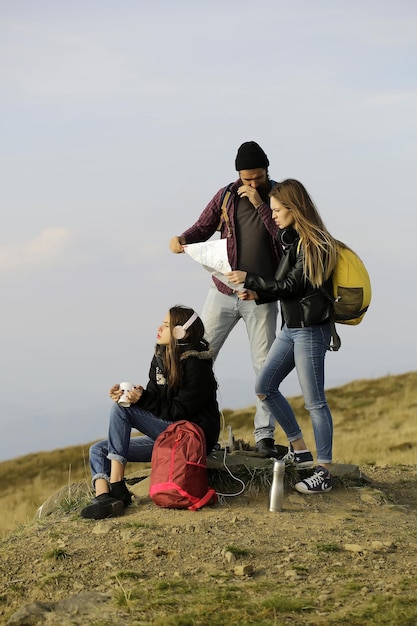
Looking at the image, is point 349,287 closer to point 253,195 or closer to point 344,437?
point 253,195

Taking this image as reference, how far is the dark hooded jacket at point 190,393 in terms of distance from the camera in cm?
758

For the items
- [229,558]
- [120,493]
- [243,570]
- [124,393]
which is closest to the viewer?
[243,570]

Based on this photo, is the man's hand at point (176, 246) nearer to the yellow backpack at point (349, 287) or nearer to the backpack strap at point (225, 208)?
the backpack strap at point (225, 208)

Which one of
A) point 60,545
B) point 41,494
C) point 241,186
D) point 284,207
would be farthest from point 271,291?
point 41,494

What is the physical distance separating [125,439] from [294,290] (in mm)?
1996

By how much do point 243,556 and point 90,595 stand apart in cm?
121

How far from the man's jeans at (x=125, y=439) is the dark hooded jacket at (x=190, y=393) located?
0.09 m

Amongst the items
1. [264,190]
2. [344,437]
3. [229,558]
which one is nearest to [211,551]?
[229,558]

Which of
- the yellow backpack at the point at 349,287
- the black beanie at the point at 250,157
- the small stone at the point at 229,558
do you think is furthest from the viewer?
the black beanie at the point at 250,157

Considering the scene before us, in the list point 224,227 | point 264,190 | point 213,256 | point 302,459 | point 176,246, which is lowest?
point 302,459

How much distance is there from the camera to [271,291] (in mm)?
7609

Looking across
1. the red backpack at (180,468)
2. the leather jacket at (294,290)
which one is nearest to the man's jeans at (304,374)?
the leather jacket at (294,290)

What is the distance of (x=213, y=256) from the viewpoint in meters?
8.49

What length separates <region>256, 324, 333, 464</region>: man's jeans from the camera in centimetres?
775
